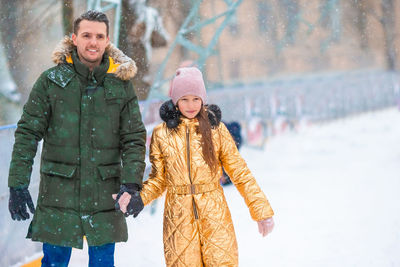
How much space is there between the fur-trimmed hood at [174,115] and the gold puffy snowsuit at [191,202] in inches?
1.0

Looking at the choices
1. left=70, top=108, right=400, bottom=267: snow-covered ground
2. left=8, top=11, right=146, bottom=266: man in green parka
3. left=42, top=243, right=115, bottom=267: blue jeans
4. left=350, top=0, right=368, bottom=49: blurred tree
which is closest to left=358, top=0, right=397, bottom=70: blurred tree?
left=350, top=0, right=368, bottom=49: blurred tree

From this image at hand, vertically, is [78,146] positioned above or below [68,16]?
below

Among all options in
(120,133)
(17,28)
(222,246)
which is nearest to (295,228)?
(222,246)

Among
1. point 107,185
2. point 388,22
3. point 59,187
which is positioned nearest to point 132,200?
point 107,185

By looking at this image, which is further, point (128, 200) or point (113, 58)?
→ point (113, 58)

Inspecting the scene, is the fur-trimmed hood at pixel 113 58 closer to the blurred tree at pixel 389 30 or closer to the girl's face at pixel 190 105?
the girl's face at pixel 190 105

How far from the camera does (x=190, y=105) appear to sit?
5.95 feet

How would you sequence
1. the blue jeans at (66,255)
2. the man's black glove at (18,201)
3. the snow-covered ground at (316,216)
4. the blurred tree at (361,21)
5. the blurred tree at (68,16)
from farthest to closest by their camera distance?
1. the blurred tree at (361,21)
2. the blurred tree at (68,16)
3. the snow-covered ground at (316,216)
4. the blue jeans at (66,255)
5. the man's black glove at (18,201)

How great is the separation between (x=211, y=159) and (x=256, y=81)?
33.6ft

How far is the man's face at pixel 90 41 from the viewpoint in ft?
5.35

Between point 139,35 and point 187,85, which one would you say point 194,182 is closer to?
point 187,85

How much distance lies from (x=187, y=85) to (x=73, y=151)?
52 centimetres

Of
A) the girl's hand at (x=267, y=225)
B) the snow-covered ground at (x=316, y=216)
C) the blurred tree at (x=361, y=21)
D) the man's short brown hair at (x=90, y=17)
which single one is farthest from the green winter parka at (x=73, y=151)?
the blurred tree at (x=361, y=21)

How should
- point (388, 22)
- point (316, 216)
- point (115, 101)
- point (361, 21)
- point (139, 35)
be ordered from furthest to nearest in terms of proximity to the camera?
point (361, 21)
point (388, 22)
point (139, 35)
point (316, 216)
point (115, 101)
